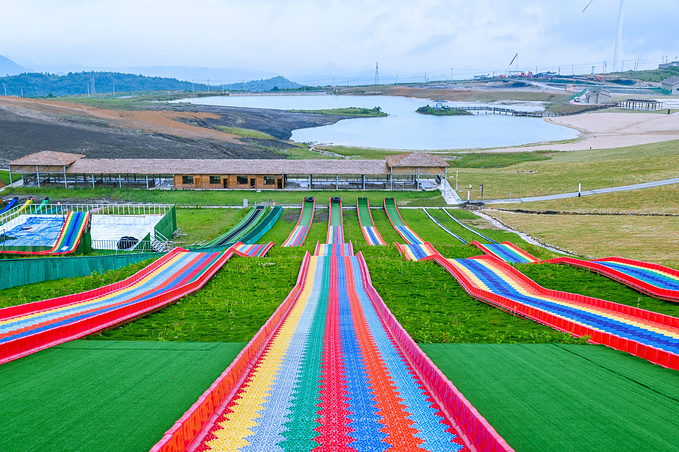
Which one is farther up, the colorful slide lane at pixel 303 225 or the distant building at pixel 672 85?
the distant building at pixel 672 85

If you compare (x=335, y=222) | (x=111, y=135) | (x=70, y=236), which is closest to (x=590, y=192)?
(x=335, y=222)

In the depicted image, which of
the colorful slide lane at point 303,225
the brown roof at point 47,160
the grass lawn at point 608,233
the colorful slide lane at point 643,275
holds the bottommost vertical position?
the colorful slide lane at point 303,225

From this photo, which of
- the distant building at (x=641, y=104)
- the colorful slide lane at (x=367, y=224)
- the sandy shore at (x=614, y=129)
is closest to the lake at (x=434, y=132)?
the sandy shore at (x=614, y=129)

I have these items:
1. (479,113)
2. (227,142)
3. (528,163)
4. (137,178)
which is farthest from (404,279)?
(479,113)

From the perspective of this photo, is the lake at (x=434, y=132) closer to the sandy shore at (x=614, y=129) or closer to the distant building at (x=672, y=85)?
the sandy shore at (x=614, y=129)

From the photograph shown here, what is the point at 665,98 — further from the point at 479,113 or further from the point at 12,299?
the point at 12,299
